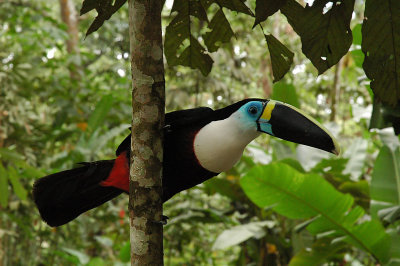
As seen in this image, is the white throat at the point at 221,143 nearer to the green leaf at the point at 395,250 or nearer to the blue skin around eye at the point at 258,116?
the blue skin around eye at the point at 258,116

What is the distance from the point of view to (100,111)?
400 cm

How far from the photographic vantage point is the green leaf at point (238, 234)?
3412 millimetres

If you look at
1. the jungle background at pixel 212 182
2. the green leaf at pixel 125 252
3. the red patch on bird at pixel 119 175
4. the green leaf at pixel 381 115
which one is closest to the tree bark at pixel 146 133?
the red patch on bird at pixel 119 175

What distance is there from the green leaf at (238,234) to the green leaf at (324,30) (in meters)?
2.29

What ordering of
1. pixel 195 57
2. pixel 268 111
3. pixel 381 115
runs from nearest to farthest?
pixel 268 111
pixel 195 57
pixel 381 115

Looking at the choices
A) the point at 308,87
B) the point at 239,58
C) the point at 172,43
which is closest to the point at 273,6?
the point at 172,43

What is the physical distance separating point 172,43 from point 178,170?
19.1 inches

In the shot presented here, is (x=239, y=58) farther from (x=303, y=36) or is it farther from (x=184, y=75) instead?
(x=303, y=36)

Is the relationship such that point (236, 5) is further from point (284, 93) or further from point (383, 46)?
point (284, 93)

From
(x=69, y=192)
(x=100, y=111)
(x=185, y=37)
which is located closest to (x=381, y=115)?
(x=185, y=37)

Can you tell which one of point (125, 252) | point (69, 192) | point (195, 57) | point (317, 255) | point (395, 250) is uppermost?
point (195, 57)

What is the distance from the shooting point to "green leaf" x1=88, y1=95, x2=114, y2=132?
3980 millimetres

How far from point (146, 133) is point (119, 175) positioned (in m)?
0.62

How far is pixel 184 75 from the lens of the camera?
16.4 feet
